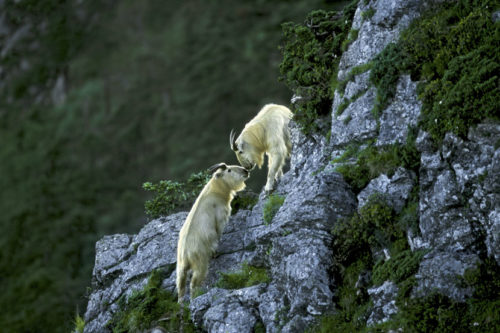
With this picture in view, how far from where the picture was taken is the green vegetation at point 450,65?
10.9 m

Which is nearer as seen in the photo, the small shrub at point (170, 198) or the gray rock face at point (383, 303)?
the gray rock face at point (383, 303)

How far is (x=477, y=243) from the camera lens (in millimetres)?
10312

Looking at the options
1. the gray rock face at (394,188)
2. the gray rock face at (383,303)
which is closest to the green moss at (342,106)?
the gray rock face at (394,188)

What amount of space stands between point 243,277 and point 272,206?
1558mm

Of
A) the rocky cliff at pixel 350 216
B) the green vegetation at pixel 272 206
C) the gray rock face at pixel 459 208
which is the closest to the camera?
the gray rock face at pixel 459 208

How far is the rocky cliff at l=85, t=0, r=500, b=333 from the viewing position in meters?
10.4

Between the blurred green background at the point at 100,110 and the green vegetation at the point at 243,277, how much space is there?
1826 inches

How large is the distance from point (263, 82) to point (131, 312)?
5695 centimetres

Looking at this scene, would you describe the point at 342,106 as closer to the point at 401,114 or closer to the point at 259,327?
the point at 401,114

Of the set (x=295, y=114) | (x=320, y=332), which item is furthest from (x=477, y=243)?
(x=295, y=114)

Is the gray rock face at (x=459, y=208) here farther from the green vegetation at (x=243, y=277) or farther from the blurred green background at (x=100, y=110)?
the blurred green background at (x=100, y=110)

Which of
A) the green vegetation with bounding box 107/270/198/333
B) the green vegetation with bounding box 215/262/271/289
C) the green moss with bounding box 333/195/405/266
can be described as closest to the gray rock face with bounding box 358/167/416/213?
the green moss with bounding box 333/195/405/266

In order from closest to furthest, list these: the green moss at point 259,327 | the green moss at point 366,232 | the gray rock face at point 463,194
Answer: the gray rock face at point 463,194
the green moss at point 366,232
the green moss at point 259,327

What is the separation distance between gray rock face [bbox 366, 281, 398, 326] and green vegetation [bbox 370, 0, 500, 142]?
240cm
